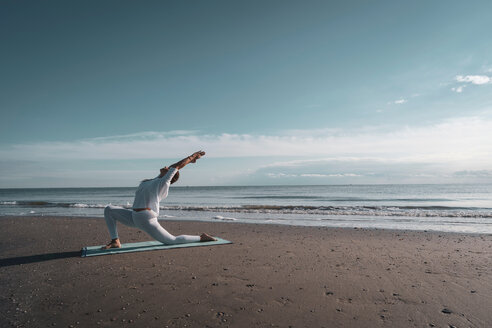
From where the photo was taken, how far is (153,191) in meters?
5.86

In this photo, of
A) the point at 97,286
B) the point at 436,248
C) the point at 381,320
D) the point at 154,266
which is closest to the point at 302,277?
the point at 381,320

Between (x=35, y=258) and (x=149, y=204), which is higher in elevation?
(x=149, y=204)

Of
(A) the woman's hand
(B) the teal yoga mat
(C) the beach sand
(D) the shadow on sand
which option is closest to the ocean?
(C) the beach sand

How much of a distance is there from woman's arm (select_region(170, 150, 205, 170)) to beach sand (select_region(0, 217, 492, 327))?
6.02 feet

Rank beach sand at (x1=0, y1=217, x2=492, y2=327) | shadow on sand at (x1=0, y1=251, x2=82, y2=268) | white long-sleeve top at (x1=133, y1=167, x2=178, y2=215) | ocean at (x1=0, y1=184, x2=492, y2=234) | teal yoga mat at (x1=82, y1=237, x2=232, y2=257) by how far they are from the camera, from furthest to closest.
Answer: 1. ocean at (x1=0, y1=184, x2=492, y2=234)
2. teal yoga mat at (x1=82, y1=237, x2=232, y2=257)
3. white long-sleeve top at (x1=133, y1=167, x2=178, y2=215)
4. shadow on sand at (x1=0, y1=251, x2=82, y2=268)
5. beach sand at (x1=0, y1=217, x2=492, y2=327)

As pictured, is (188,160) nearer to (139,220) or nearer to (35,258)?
(139,220)

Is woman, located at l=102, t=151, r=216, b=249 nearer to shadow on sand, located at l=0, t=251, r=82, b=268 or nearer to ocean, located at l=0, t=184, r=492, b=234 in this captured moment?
shadow on sand, located at l=0, t=251, r=82, b=268

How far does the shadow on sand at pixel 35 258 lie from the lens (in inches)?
215

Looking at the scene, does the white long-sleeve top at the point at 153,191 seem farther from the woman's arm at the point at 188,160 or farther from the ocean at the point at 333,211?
the ocean at the point at 333,211

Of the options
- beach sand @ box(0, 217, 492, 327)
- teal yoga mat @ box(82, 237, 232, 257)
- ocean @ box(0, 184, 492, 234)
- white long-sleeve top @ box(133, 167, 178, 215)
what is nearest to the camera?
beach sand @ box(0, 217, 492, 327)

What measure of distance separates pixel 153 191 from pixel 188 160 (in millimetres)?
951

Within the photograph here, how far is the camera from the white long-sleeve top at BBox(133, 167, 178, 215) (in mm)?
5797

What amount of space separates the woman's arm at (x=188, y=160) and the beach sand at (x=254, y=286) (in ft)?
6.02

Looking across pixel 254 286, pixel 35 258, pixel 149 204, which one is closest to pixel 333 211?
pixel 149 204
